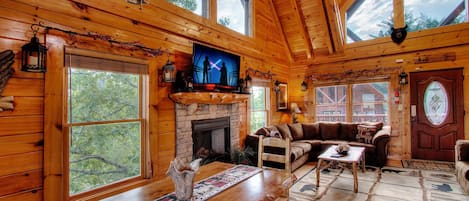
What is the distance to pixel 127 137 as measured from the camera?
9.59 ft

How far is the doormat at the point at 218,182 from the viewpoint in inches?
62.2

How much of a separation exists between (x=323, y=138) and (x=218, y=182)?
4.31 metres

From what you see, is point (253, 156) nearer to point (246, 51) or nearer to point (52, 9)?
point (246, 51)

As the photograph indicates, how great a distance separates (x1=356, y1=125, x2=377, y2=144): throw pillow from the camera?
4.91 meters

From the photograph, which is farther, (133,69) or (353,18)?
(353,18)

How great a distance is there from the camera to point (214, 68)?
12.6ft

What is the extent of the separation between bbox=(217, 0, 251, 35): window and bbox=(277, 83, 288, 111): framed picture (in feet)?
5.95

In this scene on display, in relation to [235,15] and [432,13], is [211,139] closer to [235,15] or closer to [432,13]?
[235,15]

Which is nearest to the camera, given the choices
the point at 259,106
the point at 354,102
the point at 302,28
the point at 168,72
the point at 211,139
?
the point at 168,72

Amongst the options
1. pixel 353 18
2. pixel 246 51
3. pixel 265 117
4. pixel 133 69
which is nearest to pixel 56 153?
pixel 133 69

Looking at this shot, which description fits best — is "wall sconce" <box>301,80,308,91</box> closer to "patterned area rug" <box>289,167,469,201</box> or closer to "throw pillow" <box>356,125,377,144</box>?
"throw pillow" <box>356,125,377,144</box>

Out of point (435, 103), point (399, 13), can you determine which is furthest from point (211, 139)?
point (399, 13)

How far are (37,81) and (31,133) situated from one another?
46cm

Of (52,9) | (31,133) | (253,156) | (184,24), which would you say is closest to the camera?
(31,133)
